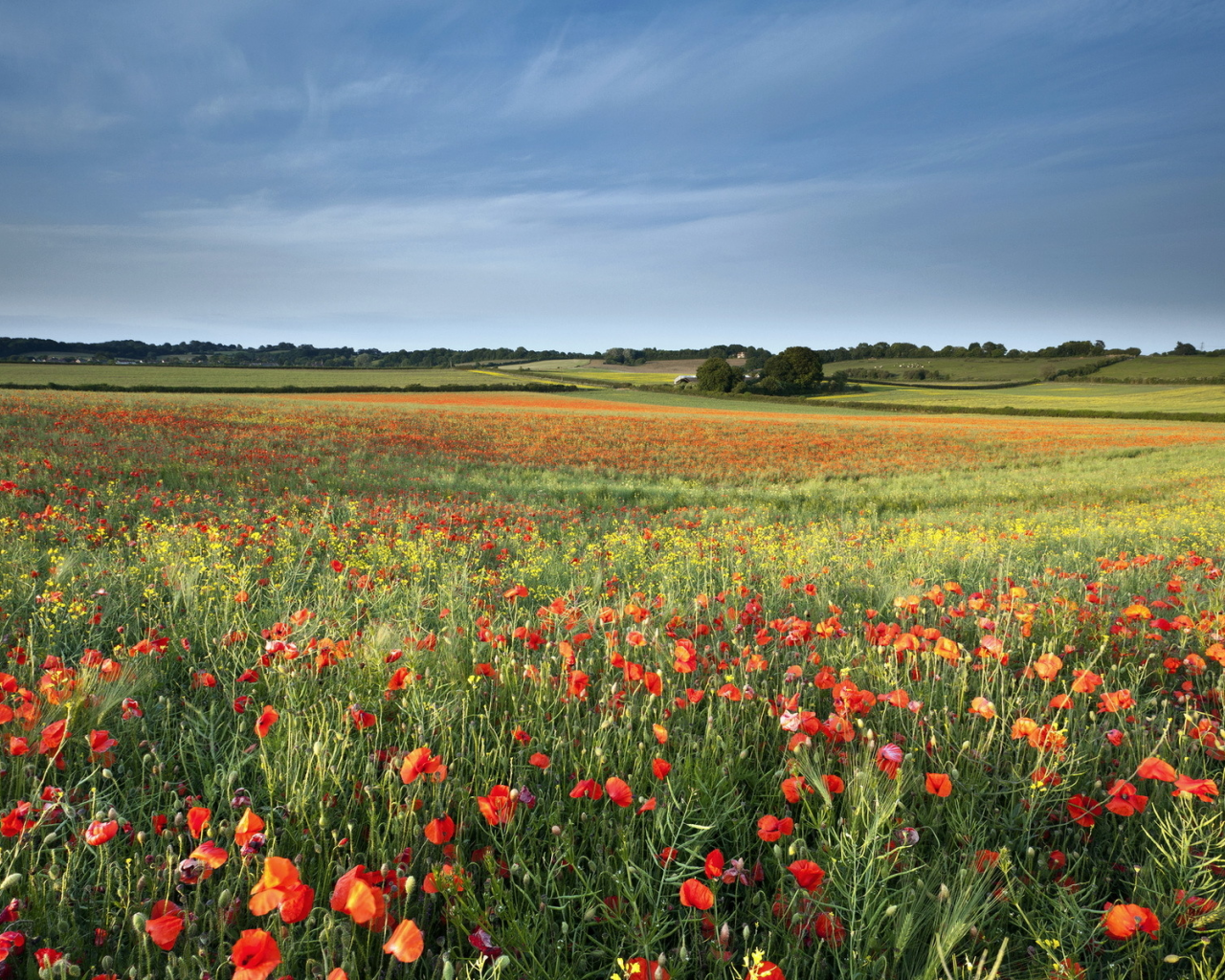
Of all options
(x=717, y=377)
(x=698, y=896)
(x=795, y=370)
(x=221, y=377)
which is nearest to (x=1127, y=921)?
(x=698, y=896)

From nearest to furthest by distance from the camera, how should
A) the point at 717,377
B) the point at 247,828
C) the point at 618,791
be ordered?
the point at 247,828 < the point at 618,791 < the point at 717,377

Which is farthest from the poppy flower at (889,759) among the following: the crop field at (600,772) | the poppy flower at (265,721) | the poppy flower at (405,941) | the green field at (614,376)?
the green field at (614,376)

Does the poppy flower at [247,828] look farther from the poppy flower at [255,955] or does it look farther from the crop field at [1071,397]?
the crop field at [1071,397]

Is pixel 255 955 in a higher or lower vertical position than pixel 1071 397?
lower

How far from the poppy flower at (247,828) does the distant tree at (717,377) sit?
85.7 m

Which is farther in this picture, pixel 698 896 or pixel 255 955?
pixel 698 896

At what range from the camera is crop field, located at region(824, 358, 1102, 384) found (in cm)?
9775

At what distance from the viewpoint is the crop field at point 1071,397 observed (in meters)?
63.5

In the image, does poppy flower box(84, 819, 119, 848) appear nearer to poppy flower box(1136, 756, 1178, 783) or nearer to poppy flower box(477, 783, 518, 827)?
poppy flower box(477, 783, 518, 827)

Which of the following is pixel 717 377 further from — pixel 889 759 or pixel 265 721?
pixel 265 721

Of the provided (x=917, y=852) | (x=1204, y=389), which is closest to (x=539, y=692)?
(x=917, y=852)

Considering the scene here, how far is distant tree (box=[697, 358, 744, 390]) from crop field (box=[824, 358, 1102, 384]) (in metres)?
25.7

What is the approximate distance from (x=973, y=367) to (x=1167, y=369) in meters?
25.1

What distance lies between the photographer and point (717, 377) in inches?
3351
